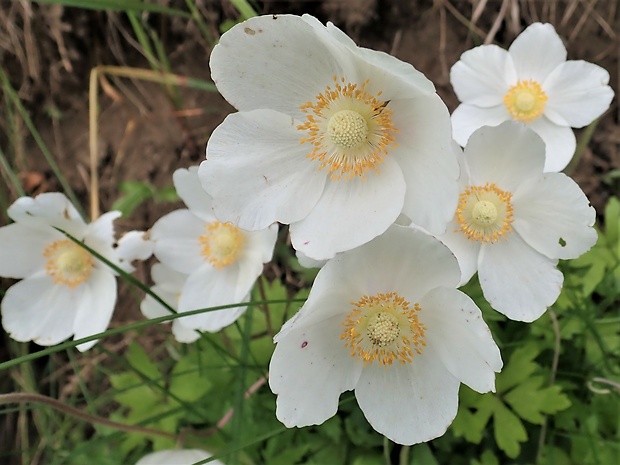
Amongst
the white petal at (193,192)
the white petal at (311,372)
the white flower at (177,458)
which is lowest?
the white flower at (177,458)

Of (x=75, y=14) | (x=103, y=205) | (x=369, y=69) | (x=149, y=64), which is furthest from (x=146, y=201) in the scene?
(x=369, y=69)

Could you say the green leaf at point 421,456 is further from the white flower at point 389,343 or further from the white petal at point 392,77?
the white petal at point 392,77

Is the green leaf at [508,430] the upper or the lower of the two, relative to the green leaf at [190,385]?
upper

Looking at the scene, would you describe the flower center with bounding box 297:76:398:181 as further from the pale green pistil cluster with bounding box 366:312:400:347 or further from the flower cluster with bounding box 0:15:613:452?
the pale green pistil cluster with bounding box 366:312:400:347

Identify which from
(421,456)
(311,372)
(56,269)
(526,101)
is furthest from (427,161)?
(56,269)

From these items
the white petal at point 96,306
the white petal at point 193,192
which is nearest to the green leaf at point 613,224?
the white petal at point 193,192

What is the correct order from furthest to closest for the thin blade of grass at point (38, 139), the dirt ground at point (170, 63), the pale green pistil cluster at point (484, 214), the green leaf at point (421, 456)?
the dirt ground at point (170, 63), the thin blade of grass at point (38, 139), the green leaf at point (421, 456), the pale green pistil cluster at point (484, 214)

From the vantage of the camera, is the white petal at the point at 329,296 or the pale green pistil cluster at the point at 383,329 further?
the pale green pistil cluster at the point at 383,329

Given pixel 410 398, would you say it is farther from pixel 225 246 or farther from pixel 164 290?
pixel 164 290
